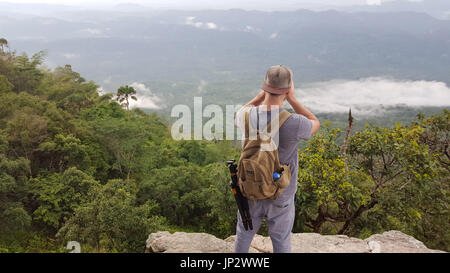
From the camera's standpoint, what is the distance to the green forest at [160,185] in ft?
28.7

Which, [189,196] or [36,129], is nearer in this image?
[36,129]

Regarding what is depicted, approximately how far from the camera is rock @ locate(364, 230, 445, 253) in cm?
588

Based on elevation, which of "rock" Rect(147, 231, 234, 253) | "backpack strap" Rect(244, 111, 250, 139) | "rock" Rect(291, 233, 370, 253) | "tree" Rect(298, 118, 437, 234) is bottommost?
"rock" Rect(291, 233, 370, 253)

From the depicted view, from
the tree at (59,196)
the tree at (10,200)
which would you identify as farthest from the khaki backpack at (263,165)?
the tree at (10,200)

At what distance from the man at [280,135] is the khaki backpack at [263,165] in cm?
7

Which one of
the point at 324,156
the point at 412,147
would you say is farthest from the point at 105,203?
the point at 412,147

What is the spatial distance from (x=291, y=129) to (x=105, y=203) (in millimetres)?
8408

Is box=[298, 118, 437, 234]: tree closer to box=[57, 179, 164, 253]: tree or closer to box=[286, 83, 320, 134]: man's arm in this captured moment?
box=[286, 83, 320, 134]: man's arm

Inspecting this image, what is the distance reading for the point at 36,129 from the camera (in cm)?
1712

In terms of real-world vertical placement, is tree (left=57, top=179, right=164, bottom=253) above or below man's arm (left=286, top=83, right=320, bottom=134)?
below

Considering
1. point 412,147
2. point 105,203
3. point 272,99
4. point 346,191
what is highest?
point 272,99

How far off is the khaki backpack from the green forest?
505 cm

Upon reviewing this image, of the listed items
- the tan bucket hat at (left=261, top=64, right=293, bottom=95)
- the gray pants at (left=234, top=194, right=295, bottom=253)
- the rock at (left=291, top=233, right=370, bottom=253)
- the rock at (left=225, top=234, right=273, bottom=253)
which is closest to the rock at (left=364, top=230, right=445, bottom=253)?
the rock at (left=291, top=233, right=370, bottom=253)
